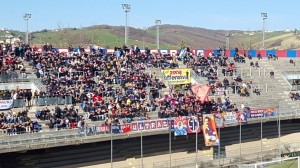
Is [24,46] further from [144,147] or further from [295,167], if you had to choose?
[295,167]

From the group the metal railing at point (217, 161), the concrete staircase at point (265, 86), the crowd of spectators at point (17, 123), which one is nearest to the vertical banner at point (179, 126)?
the metal railing at point (217, 161)

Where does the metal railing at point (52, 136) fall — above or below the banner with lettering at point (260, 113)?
below

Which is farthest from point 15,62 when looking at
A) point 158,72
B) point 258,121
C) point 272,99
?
point 272,99

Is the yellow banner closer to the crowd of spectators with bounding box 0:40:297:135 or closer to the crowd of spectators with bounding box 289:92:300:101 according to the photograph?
the crowd of spectators with bounding box 0:40:297:135

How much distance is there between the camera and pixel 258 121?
134 ft

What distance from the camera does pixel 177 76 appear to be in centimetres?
4325

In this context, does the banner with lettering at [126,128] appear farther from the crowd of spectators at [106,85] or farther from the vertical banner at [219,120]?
the vertical banner at [219,120]

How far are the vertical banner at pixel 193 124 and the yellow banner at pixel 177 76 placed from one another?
26.9 ft

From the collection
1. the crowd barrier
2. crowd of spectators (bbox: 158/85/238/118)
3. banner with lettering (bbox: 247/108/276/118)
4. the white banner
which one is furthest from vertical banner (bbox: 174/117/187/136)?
the white banner

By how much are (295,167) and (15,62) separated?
21.9 meters

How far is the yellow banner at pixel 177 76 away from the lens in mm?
43031

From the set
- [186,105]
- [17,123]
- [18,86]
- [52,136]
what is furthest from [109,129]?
[186,105]

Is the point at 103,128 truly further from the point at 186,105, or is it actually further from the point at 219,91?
the point at 219,91

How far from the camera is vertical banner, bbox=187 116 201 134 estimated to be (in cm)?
3509
